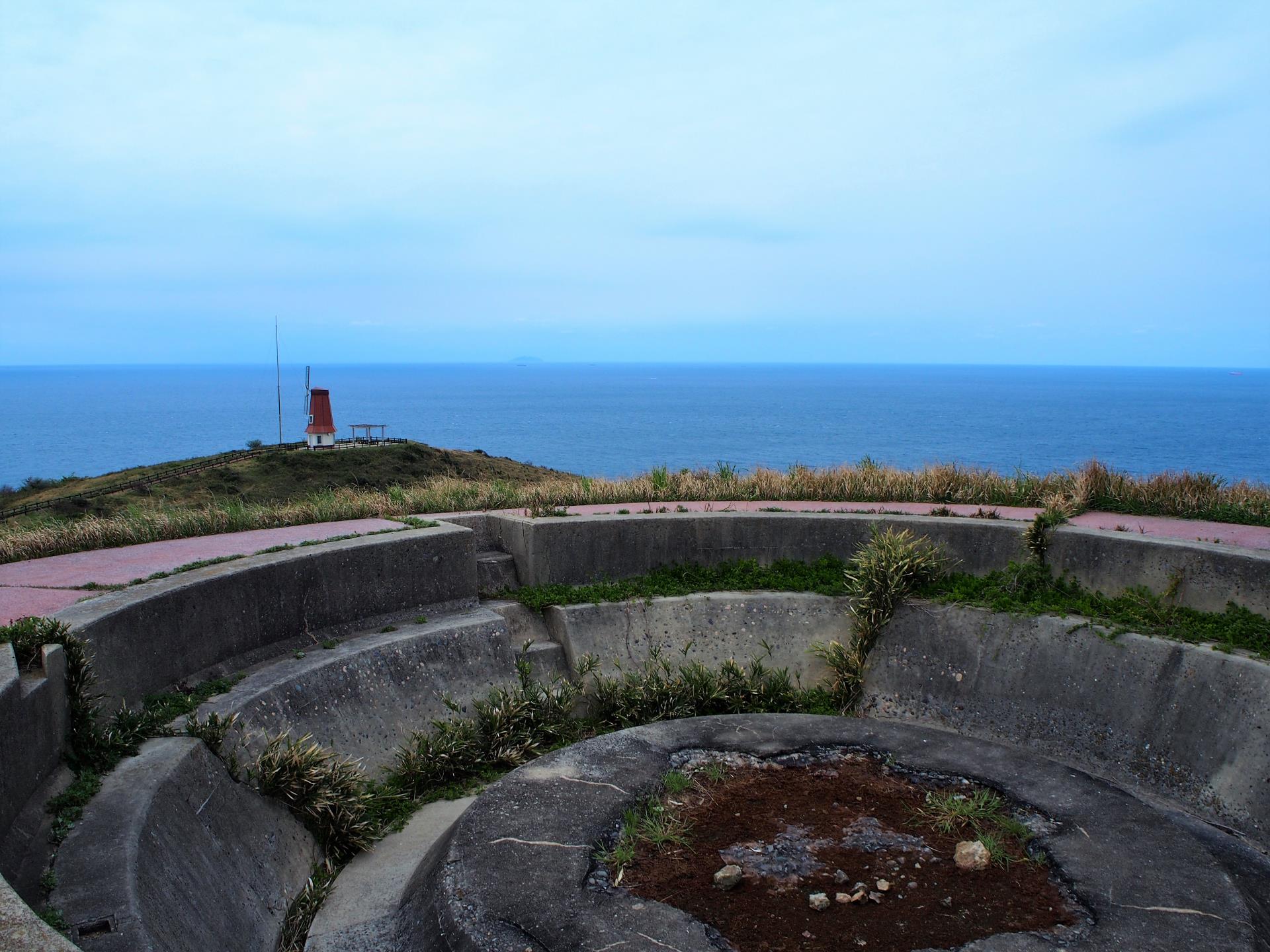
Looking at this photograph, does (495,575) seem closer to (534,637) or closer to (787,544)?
(534,637)

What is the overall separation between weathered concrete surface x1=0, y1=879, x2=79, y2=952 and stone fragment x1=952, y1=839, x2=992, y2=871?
456cm

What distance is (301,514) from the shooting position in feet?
35.6

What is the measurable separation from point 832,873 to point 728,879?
65 centimetres

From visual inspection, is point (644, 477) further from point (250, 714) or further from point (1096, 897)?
point (1096, 897)

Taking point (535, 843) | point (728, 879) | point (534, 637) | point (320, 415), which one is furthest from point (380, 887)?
point (320, 415)

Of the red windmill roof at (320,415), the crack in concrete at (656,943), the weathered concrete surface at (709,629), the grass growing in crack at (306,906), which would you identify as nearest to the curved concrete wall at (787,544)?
the weathered concrete surface at (709,629)

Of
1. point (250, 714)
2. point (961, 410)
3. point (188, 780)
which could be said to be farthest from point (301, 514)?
point (961, 410)

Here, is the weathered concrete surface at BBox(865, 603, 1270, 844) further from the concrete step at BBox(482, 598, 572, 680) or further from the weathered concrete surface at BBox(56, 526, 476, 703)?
the weathered concrete surface at BBox(56, 526, 476, 703)

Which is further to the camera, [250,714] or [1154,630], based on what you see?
[1154,630]

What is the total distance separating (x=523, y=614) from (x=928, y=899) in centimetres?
552

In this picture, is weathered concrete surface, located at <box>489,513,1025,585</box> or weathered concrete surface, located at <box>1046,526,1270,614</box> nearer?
weathered concrete surface, located at <box>1046,526,1270,614</box>

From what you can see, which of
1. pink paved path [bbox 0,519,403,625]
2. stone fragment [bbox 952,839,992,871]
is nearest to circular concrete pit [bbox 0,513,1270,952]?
stone fragment [bbox 952,839,992,871]

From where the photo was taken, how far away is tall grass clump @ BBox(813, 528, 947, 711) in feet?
29.7

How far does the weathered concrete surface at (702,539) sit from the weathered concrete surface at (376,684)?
1.17 meters
